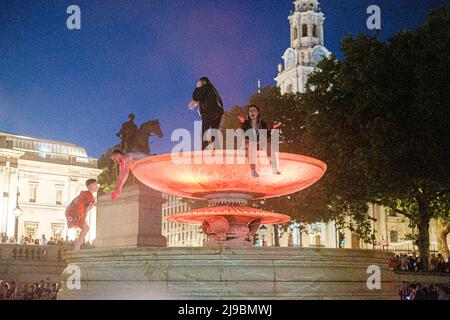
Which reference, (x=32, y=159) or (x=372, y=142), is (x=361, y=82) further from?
(x=32, y=159)

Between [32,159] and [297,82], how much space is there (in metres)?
48.7

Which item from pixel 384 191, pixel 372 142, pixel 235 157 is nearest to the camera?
pixel 235 157

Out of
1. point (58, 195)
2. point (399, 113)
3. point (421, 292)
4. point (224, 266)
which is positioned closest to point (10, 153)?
point (58, 195)

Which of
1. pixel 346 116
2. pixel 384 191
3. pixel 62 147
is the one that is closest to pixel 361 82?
pixel 346 116

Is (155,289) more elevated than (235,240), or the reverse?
(235,240)

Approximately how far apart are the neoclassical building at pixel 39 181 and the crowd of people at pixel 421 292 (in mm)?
39909

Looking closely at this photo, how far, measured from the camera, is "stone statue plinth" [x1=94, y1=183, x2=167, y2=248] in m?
16.6

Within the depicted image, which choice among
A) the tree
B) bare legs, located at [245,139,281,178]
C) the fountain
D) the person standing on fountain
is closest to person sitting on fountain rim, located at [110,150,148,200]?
the fountain

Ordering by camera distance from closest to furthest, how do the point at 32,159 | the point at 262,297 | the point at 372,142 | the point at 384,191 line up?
the point at 262,297
the point at 372,142
the point at 384,191
the point at 32,159

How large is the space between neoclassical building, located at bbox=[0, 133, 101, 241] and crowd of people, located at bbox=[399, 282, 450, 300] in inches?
1571

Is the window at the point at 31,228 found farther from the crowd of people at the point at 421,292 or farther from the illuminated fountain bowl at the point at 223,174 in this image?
the illuminated fountain bowl at the point at 223,174

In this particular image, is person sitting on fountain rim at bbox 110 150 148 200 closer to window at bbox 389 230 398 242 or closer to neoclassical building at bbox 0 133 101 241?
neoclassical building at bbox 0 133 101 241

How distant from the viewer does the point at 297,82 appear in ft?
302

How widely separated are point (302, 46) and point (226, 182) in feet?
278
